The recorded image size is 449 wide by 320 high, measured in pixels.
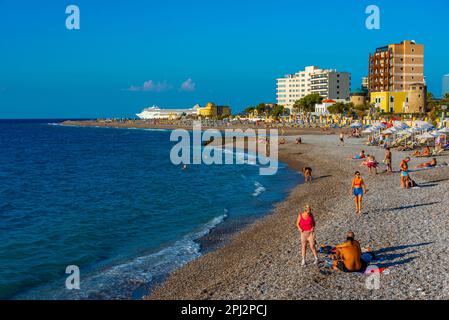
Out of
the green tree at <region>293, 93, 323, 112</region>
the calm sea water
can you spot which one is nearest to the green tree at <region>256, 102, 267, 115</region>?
the green tree at <region>293, 93, 323, 112</region>

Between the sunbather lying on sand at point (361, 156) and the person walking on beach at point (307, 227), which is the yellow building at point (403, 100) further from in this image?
the person walking on beach at point (307, 227)

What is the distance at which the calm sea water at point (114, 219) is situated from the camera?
1318 cm

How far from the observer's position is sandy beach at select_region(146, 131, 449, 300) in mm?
9937

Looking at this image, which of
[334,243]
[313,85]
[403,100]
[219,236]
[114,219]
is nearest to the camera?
[334,243]

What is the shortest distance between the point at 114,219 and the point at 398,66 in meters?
80.0

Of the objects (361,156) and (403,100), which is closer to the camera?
(361,156)

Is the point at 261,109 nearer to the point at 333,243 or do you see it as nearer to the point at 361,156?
the point at 361,156

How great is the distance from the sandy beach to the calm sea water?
1.32 m

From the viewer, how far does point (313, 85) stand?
132 metres

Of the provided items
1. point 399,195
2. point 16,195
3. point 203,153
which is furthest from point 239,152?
point 399,195

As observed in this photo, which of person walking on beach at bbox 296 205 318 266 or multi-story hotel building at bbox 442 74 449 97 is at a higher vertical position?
multi-story hotel building at bbox 442 74 449 97

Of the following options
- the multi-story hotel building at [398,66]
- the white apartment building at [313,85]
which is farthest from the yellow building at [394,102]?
the white apartment building at [313,85]

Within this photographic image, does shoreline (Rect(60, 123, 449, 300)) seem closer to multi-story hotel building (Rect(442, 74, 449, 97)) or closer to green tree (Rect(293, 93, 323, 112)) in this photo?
multi-story hotel building (Rect(442, 74, 449, 97))

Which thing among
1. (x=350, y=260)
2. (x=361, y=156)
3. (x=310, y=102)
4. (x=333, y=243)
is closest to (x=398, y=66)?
(x=310, y=102)
